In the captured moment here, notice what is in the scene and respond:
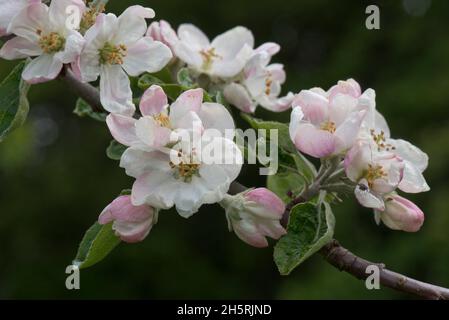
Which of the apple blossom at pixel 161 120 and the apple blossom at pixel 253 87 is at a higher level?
the apple blossom at pixel 253 87

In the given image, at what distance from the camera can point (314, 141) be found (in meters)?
1.42

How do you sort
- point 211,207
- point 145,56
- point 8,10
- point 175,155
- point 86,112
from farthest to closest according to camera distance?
point 211,207
point 86,112
point 145,56
point 8,10
point 175,155

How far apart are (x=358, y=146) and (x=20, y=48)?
1.88ft

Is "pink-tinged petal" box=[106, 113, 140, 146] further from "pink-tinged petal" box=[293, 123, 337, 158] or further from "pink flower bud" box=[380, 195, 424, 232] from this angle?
"pink flower bud" box=[380, 195, 424, 232]

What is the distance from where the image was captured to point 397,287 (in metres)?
1.39

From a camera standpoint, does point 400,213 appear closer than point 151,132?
No

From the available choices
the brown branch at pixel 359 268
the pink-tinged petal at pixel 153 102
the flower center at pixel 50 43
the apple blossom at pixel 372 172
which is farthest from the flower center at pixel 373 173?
the flower center at pixel 50 43

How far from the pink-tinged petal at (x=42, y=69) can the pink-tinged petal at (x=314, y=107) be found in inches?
15.6

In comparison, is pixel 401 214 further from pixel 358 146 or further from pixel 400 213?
pixel 358 146

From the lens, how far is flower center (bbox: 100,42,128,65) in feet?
4.90

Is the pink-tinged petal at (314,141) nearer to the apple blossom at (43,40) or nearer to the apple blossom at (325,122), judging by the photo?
the apple blossom at (325,122)

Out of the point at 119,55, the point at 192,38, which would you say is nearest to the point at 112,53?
the point at 119,55

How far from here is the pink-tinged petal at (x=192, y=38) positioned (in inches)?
70.0

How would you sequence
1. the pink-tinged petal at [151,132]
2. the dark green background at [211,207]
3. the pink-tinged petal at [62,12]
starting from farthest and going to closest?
the dark green background at [211,207] → the pink-tinged petal at [62,12] → the pink-tinged petal at [151,132]
